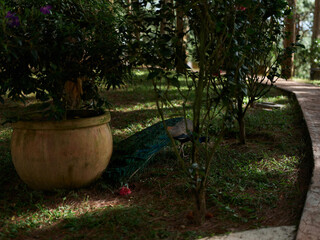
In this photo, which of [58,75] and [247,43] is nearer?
[58,75]

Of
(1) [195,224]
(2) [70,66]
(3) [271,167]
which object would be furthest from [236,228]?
(2) [70,66]

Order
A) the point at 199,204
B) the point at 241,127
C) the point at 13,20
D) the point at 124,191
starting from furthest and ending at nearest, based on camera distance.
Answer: the point at 241,127 → the point at 124,191 → the point at 13,20 → the point at 199,204

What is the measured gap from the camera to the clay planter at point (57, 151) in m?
2.99

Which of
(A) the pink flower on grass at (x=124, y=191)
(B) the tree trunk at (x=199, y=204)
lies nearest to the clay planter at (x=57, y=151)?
(A) the pink flower on grass at (x=124, y=191)

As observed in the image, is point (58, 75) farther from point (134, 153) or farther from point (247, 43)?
point (247, 43)

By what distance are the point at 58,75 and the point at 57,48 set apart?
234 millimetres

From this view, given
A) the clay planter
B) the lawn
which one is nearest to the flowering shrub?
the clay planter

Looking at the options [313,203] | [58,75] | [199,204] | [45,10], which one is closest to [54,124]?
[58,75]

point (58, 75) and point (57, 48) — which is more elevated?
point (57, 48)

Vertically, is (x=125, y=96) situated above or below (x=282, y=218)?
above

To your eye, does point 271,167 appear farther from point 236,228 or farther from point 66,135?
point 66,135

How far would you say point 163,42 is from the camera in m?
2.37

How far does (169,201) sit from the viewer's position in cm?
297

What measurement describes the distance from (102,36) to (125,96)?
518 cm
